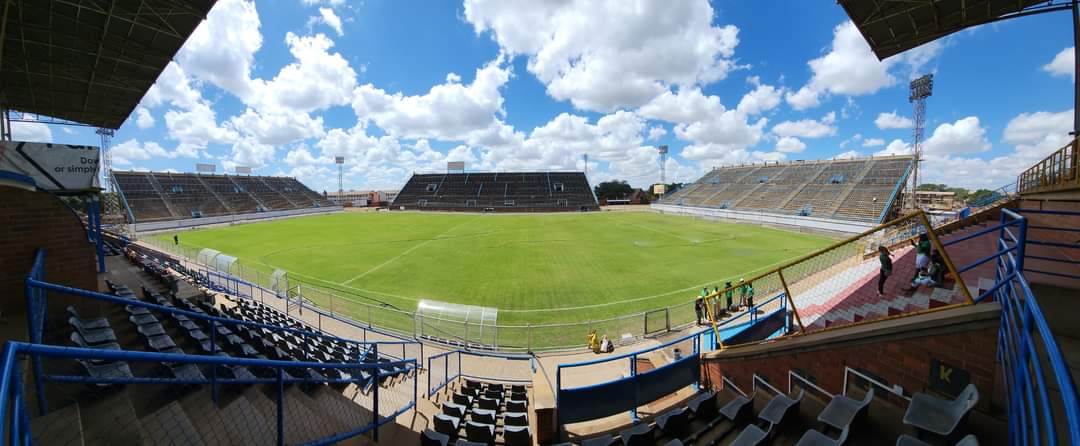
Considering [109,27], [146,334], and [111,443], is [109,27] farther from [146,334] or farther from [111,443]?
[111,443]

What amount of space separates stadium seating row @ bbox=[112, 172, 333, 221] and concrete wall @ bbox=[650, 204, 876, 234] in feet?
234

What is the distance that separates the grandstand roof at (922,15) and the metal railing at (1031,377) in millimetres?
10392

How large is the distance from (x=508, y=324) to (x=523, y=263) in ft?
34.0

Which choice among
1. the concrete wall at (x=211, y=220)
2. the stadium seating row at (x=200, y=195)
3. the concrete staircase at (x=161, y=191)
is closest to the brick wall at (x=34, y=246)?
the concrete wall at (x=211, y=220)

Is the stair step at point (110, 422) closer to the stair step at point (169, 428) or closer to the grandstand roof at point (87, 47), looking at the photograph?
the stair step at point (169, 428)

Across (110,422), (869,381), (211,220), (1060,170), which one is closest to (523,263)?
(869,381)

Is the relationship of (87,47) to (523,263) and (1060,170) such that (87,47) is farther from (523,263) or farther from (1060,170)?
(1060,170)

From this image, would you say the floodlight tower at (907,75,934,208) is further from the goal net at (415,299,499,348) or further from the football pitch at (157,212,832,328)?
the goal net at (415,299,499,348)

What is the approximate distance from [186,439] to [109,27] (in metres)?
16.2

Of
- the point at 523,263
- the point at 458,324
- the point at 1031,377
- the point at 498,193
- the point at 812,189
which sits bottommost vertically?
the point at 458,324

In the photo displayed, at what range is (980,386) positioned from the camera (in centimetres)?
379

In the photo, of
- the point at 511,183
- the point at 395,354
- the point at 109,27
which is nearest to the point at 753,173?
the point at 511,183

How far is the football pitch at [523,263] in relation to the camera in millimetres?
16141

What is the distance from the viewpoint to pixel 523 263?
23703mm
